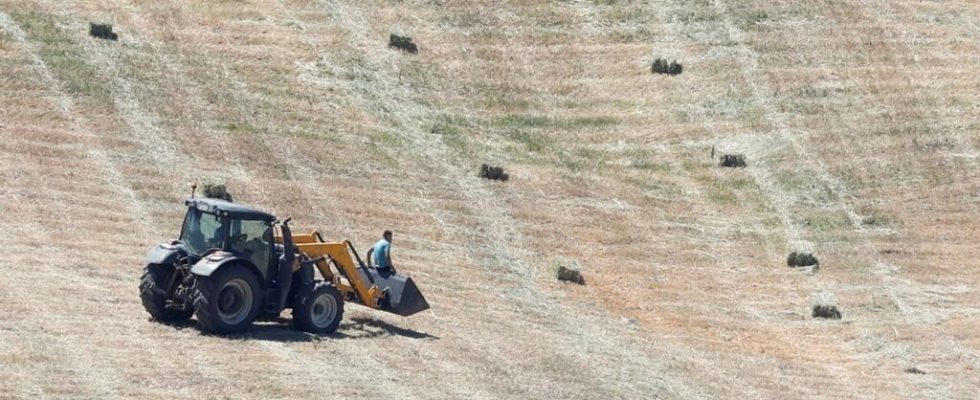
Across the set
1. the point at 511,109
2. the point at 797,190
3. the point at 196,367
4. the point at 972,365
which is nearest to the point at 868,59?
the point at 797,190

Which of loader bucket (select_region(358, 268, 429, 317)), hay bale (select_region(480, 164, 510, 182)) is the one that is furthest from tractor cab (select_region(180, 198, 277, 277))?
hay bale (select_region(480, 164, 510, 182))

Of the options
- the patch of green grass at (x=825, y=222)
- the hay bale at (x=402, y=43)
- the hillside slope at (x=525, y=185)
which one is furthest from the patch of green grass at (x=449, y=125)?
the patch of green grass at (x=825, y=222)

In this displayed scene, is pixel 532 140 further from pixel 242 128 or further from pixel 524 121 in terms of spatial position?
pixel 242 128

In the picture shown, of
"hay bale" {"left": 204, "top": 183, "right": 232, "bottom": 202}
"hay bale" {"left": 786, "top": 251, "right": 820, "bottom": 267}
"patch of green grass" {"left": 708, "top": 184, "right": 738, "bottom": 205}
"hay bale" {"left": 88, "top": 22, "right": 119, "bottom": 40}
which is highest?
"hay bale" {"left": 88, "top": 22, "right": 119, "bottom": 40}

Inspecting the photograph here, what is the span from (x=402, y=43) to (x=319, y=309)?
23.1 meters

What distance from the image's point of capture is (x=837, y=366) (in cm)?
3048

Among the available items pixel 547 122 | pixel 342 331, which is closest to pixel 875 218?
pixel 547 122

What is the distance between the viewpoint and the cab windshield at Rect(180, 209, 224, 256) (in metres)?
24.4

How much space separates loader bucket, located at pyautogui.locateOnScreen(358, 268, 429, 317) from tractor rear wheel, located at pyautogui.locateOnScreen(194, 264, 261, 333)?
2578 millimetres

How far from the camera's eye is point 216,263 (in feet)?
77.7

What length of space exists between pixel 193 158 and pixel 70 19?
368 inches

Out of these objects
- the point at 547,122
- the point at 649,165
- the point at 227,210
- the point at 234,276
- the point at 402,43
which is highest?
the point at 402,43

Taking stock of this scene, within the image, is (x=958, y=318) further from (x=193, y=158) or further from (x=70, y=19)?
(x=70, y=19)

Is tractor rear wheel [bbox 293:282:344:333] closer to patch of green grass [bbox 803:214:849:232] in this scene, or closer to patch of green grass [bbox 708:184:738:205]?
patch of green grass [bbox 708:184:738:205]
